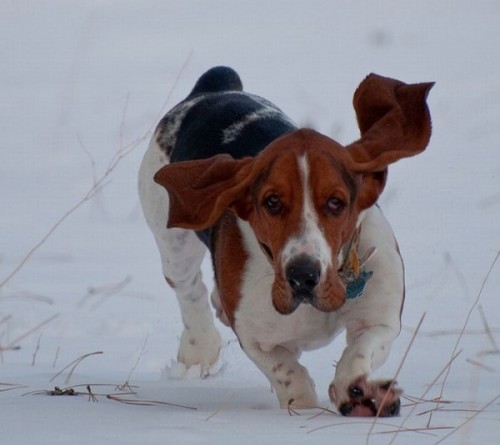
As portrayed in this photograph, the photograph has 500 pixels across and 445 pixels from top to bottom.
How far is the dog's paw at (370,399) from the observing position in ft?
14.7

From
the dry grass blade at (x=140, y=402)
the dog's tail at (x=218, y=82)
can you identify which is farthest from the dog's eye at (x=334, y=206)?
the dog's tail at (x=218, y=82)

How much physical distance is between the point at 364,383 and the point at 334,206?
0.57 meters

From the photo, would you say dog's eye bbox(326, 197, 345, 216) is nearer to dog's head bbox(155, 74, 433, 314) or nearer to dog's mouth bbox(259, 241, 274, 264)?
dog's head bbox(155, 74, 433, 314)

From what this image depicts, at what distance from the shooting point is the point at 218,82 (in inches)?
276

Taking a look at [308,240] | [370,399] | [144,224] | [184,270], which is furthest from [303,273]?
[144,224]

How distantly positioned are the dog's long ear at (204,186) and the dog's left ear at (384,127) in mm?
393

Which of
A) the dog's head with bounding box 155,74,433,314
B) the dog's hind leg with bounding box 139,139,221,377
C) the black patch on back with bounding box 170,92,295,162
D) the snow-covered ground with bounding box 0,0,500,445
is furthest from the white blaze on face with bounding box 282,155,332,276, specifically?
the dog's hind leg with bounding box 139,139,221,377

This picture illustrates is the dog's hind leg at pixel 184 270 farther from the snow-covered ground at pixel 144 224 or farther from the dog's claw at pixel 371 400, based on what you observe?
the dog's claw at pixel 371 400

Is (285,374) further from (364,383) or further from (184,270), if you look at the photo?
(184,270)

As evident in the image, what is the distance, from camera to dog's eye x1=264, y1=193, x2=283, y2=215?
476 centimetres

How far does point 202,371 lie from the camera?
21.8 ft

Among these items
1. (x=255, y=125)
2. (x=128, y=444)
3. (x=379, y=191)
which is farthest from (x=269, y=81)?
(x=128, y=444)

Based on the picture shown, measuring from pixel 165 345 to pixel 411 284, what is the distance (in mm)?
1465

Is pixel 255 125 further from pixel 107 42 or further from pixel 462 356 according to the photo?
pixel 107 42
